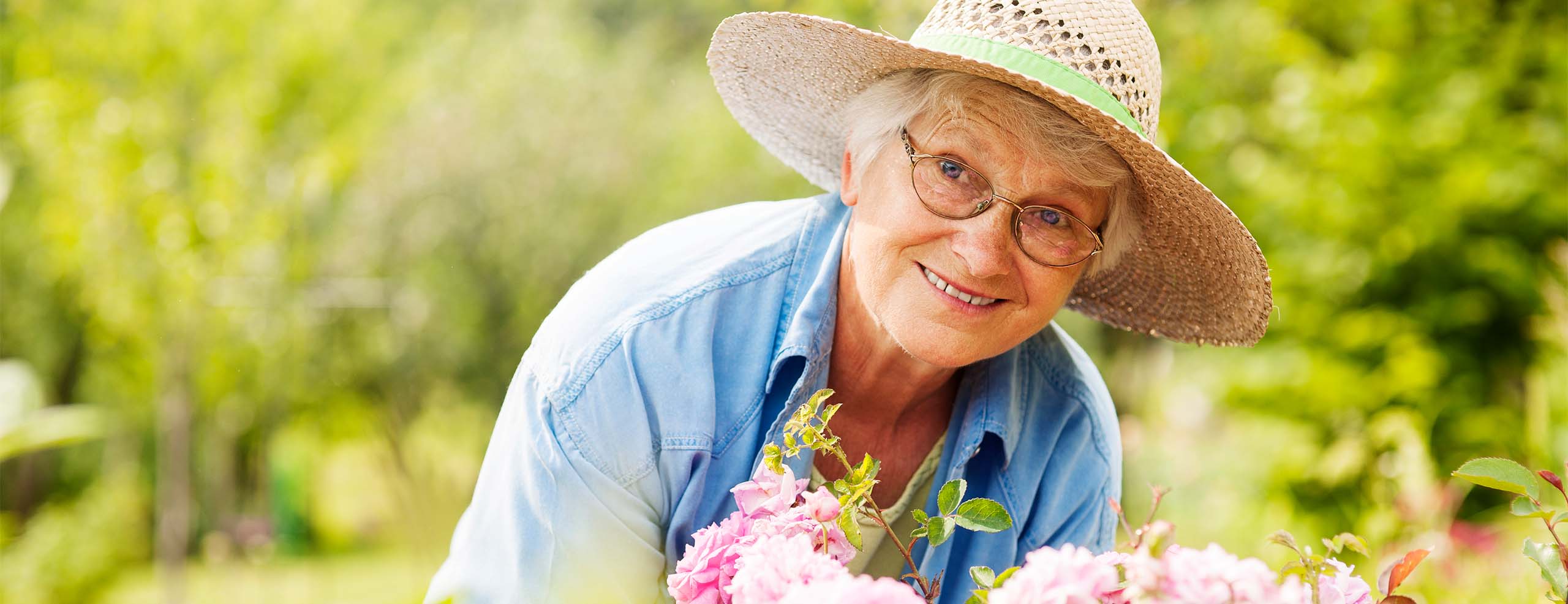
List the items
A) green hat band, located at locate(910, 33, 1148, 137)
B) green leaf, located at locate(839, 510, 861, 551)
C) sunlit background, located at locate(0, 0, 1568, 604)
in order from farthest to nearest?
sunlit background, located at locate(0, 0, 1568, 604) → green hat band, located at locate(910, 33, 1148, 137) → green leaf, located at locate(839, 510, 861, 551)

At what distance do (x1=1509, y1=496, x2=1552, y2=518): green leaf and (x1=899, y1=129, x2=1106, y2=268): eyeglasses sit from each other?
646mm

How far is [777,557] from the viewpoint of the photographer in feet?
3.23

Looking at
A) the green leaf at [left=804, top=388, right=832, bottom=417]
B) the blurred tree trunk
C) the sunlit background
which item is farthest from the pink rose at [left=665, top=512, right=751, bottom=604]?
the blurred tree trunk

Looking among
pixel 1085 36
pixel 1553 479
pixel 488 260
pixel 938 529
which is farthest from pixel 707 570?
pixel 488 260

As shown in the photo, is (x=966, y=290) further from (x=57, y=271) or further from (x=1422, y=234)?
(x=57, y=271)

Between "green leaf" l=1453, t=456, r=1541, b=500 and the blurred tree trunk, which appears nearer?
"green leaf" l=1453, t=456, r=1541, b=500

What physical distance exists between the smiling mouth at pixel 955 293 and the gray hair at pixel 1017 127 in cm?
21

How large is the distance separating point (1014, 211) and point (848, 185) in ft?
1.18

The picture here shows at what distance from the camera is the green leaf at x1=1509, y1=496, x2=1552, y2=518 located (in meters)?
1.00

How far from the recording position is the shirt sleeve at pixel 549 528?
1.56m

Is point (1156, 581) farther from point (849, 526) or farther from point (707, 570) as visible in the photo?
point (707, 570)

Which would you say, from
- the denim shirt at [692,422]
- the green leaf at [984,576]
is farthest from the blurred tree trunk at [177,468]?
the green leaf at [984,576]

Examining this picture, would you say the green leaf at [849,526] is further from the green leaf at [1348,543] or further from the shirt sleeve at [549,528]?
the shirt sleeve at [549,528]

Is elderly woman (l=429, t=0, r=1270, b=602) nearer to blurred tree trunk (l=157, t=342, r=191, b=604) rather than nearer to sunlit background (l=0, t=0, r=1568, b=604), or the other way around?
sunlit background (l=0, t=0, r=1568, b=604)
